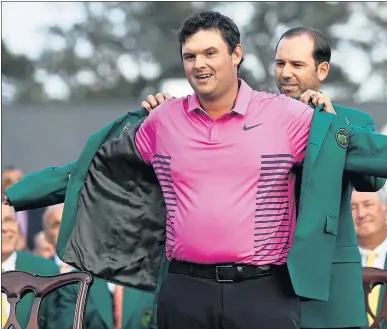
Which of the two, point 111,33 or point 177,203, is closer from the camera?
point 177,203

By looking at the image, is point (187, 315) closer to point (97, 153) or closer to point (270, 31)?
point (97, 153)

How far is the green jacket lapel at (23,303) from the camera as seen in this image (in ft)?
25.0

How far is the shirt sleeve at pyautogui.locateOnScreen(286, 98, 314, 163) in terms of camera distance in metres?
5.36

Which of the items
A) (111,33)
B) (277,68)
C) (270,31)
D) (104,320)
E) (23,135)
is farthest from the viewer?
(111,33)

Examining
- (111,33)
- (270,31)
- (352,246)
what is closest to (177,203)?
(352,246)

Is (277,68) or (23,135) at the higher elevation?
(23,135)

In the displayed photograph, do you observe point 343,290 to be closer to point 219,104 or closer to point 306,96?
point 306,96

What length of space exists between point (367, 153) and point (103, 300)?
3148 millimetres

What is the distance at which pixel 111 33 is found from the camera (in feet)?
117

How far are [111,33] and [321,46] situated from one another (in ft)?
98.4

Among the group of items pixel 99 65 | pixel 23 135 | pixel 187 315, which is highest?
pixel 99 65

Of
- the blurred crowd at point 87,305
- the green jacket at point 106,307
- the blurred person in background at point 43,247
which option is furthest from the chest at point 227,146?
the blurred person in background at point 43,247

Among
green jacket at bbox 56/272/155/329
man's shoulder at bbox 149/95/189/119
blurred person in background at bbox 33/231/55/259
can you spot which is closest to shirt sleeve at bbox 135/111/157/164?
man's shoulder at bbox 149/95/189/119

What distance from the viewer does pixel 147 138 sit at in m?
5.65
